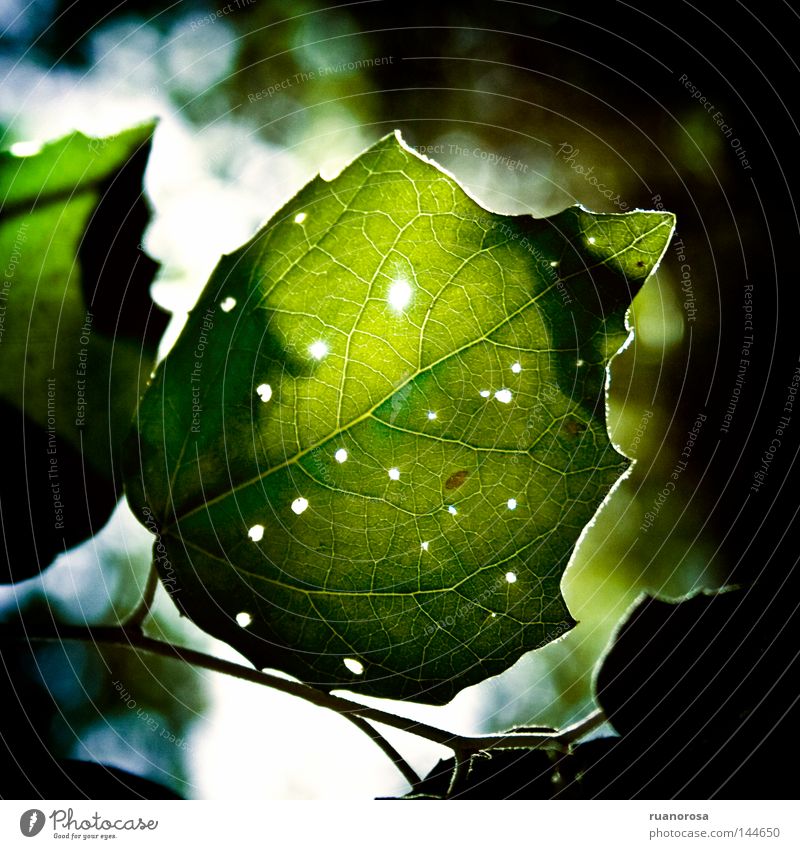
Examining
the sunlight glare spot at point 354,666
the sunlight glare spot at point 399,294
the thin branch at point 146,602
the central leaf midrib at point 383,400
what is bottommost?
the sunlight glare spot at point 354,666

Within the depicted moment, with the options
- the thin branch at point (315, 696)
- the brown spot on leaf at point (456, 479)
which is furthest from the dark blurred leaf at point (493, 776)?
the brown spot on leaf at point (456, 479)

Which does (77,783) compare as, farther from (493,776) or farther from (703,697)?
(703,697)

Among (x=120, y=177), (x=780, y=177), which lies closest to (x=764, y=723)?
(x=780, y=177)

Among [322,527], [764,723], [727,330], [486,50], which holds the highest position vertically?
[486,50]

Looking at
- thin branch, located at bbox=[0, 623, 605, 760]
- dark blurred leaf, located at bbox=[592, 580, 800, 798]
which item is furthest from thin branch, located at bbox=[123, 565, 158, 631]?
dark blurred leaf, located at bbox=[592, 580, 800, 798]

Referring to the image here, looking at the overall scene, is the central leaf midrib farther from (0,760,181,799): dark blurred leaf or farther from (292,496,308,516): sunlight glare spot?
(0,760,181,799): dark blurred leaf

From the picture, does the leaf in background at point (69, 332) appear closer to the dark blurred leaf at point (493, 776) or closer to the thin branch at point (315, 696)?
the thin branch at point (315, 696)

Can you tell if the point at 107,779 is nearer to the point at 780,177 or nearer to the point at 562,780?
the point at 562,780

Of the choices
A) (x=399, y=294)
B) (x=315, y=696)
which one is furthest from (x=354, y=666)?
(x=399, y=294)
